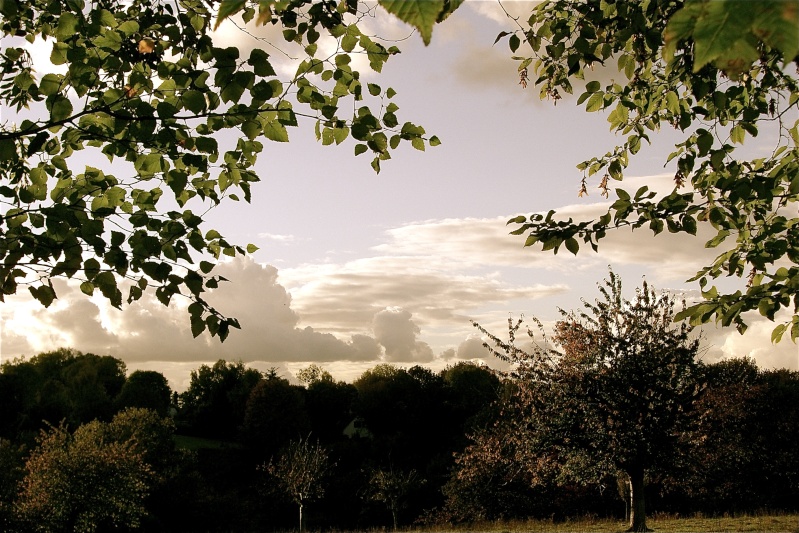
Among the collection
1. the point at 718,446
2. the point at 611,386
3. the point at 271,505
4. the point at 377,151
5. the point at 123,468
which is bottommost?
the point at 271,505

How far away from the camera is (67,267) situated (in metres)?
4.71

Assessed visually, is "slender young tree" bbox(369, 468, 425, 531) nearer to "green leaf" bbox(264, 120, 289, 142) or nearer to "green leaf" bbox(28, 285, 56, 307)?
"green leaf" bbox(28, 285, 56, 307)

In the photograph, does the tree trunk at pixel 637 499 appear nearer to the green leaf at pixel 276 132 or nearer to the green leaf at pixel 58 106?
the green leaf at pixel 276 132

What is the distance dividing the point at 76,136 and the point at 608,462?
17062 millimetres

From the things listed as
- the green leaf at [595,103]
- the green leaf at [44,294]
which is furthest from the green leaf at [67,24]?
the green leaf at [595,103]

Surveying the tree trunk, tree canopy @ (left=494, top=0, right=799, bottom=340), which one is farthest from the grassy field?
tree canopy @ (left=494, top=0, right=799, bottom=340)

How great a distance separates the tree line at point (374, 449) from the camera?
19.2 m

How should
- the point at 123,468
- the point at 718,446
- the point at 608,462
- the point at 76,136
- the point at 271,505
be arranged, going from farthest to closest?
the point at 271,505 < the point at 123,468 < the point at 718,446 < the point at 608,462 < the point at 76,136

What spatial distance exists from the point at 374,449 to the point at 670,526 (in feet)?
116

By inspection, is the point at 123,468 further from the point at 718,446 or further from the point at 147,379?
the point at 147,379

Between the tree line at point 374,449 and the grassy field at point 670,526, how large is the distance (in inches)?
54.2

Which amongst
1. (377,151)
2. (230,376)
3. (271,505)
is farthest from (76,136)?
(230,376)

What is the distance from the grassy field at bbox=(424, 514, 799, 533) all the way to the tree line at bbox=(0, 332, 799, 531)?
1.38 m

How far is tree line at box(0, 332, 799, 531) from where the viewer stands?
62.8 feet
